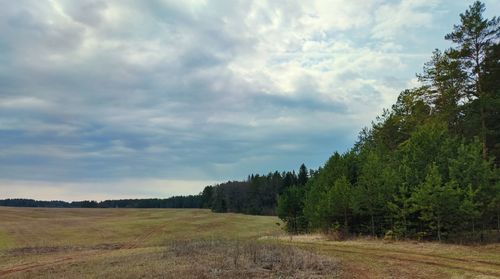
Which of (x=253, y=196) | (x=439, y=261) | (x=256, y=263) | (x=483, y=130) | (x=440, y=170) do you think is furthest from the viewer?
(x=253, y=196)

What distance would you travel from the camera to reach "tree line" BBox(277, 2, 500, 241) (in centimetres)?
2903

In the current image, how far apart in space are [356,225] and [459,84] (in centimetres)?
1595

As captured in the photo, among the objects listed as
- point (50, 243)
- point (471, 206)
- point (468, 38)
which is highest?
point (468, 38)

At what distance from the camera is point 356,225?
40750 millimetres

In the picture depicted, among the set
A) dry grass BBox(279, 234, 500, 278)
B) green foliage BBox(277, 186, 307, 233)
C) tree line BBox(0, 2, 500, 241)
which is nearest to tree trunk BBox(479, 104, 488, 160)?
tree line BBox(0, 2, 500, 241)

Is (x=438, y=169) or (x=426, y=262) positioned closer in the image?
(x=426, y=262)

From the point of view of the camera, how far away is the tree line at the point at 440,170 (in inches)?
1143

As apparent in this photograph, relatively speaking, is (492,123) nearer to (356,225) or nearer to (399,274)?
(356,225)

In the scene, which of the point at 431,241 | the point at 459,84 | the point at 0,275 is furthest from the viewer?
Answer: the point at 459,84

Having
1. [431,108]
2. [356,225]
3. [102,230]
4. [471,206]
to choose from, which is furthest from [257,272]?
[102,230]

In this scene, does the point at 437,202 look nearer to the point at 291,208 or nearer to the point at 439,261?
the point at 439,261

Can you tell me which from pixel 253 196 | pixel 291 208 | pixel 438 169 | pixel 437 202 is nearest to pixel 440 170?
pixel 438 169

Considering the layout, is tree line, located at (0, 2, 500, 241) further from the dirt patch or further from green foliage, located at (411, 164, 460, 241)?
the dirt patch

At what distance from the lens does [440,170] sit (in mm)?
32438
